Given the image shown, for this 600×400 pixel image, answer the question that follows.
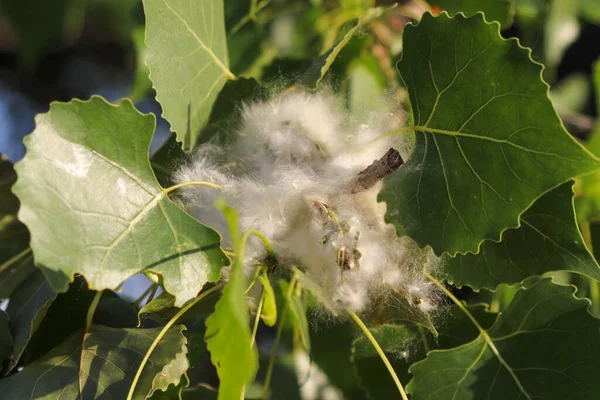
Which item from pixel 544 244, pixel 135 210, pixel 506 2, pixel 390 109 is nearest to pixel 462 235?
pixel 544 244

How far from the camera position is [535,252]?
2.53 ft

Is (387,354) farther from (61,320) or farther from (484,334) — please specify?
(61,320)

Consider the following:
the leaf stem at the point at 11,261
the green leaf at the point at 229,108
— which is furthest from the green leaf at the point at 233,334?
the leaf stem at the point at 11,261

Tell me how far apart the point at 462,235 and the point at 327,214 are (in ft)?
0.55

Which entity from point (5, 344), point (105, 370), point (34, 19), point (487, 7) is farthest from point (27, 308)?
point (34, 19)

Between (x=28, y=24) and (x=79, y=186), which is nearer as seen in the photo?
(x=79, y=186)

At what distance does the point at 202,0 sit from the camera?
856 mm

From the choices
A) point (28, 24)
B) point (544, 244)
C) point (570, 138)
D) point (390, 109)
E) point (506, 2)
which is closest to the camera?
point (570, 138)

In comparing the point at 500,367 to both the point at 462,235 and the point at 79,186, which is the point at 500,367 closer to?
the point at 462,235

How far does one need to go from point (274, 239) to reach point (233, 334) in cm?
25

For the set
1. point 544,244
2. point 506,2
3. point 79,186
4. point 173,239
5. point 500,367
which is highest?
point 79,186

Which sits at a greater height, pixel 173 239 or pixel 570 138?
pixel 173 239

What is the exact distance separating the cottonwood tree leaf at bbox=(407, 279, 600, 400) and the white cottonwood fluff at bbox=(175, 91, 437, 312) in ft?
0.30

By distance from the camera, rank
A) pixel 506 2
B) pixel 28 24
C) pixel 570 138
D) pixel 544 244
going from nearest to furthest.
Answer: pixel 570 138
pixel 544 244
pixel 506 2
pixel 28 24
